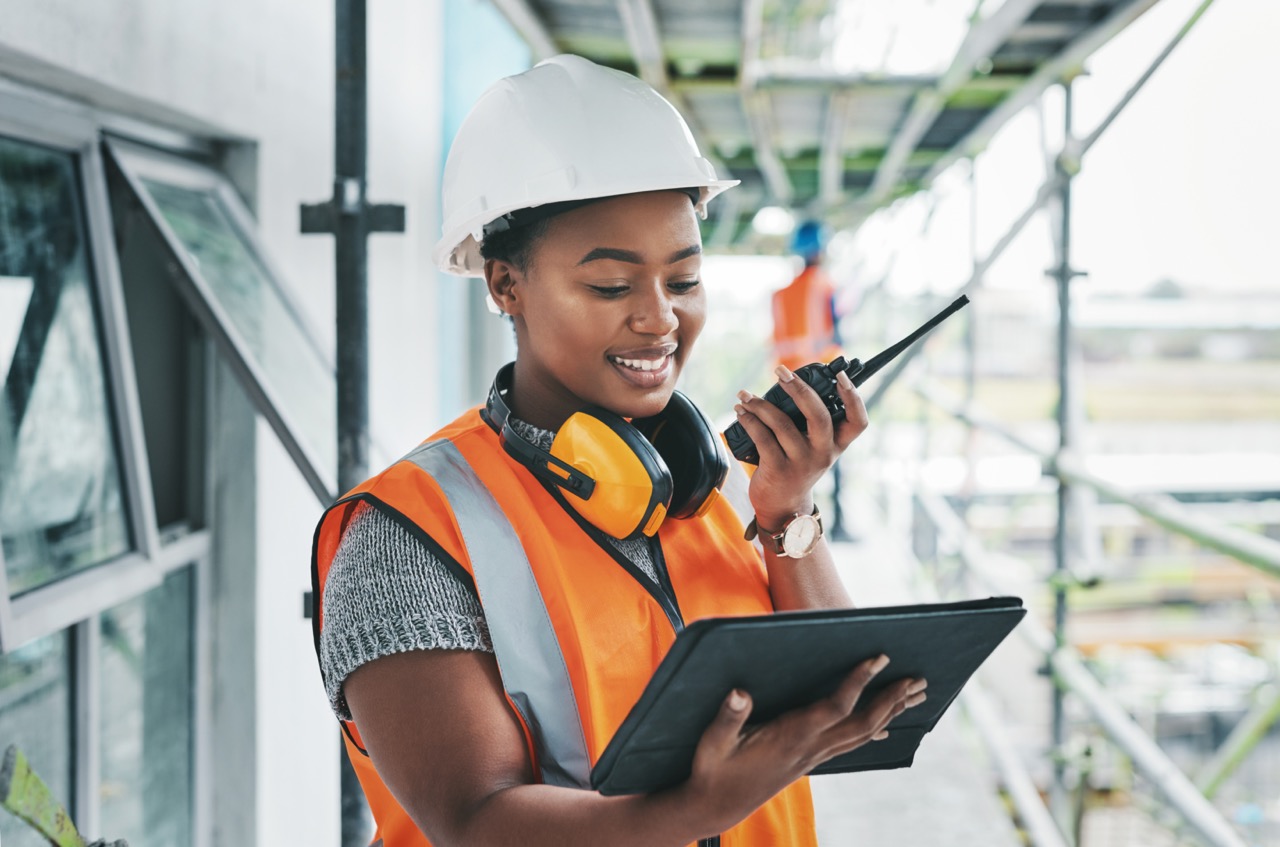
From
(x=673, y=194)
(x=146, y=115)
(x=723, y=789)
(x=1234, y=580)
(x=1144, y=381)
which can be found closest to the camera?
(x=723, y=789)

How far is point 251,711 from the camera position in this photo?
96.3 inches

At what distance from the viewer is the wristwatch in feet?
4.60

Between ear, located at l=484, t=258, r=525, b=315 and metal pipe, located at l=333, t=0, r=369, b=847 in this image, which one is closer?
ear, located at l=484, t=258, r=525, b=315

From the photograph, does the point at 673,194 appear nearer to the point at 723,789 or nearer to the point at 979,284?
the point at 723,789

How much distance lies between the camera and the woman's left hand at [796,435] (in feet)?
4.33

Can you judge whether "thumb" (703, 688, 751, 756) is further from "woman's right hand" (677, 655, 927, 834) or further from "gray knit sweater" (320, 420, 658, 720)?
"gray knit sweater" (320, 420, 658, 720)

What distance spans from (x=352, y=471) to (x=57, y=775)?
69 centimetres

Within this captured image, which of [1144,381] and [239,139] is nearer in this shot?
[239,139]

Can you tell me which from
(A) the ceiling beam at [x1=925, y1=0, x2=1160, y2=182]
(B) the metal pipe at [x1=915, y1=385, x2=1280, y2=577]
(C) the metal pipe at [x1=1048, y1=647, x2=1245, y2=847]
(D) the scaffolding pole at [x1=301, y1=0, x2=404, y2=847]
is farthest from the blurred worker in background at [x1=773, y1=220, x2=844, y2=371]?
(D) the scaffolding pole at [x1=301, y1=0, x2=404, y2=847]

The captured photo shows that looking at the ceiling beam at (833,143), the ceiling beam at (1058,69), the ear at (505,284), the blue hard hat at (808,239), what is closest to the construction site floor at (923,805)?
the ceiling beam at (1058,69)

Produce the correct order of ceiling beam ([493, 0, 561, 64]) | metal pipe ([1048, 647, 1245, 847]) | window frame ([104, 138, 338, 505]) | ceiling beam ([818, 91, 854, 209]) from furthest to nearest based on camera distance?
ceiling beam ([818, 91, 854, 209]), ceiling beam ([493, 0, 561, 64]), metal pipe ([1048, 647, 1245, 847]), window frame ([104, 138, 338, 505])

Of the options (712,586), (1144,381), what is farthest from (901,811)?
(1144,381)

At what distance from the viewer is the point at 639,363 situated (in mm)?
1319

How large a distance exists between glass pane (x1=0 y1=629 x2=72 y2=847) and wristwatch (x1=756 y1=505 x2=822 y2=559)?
1165 mm
